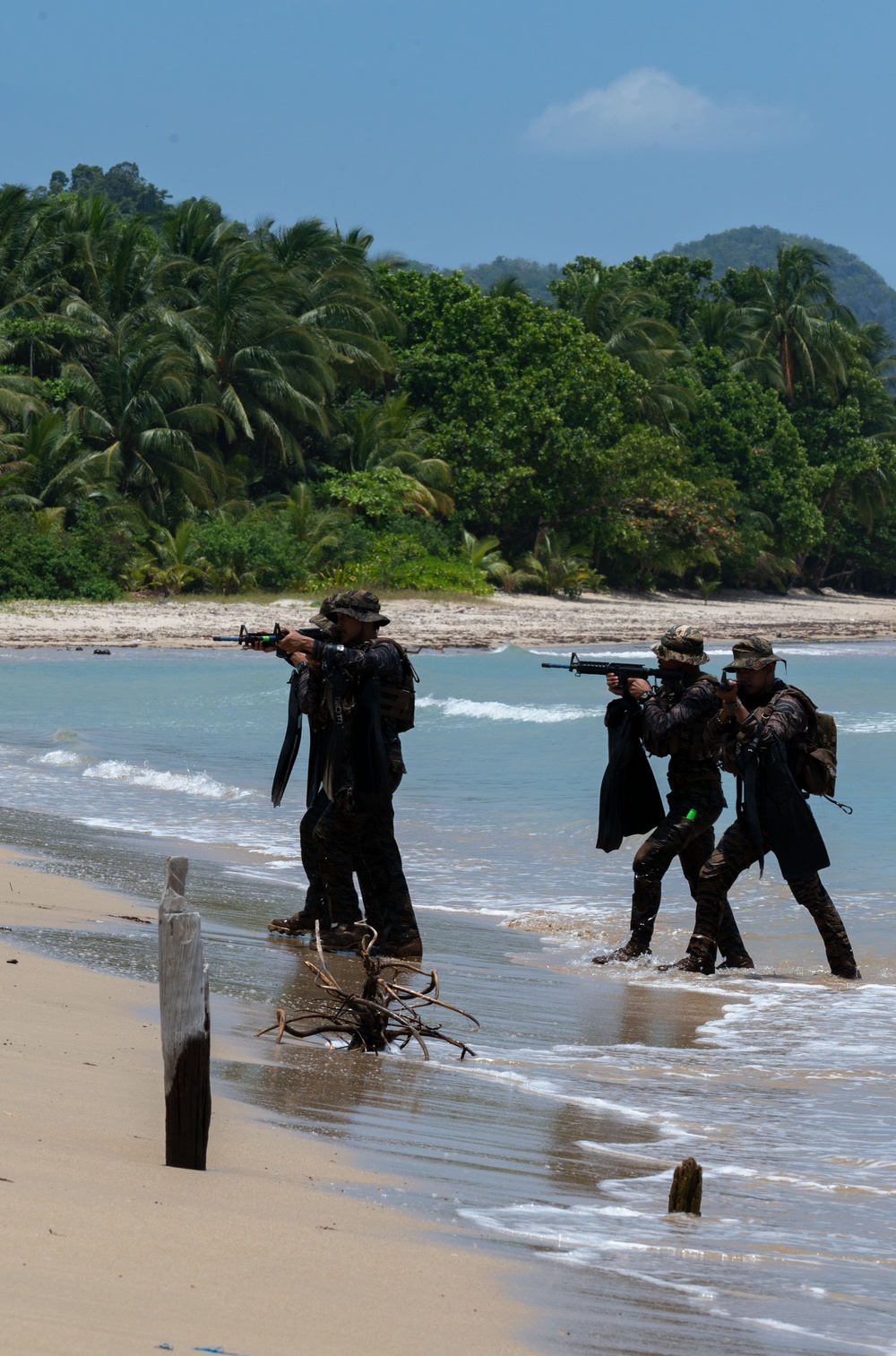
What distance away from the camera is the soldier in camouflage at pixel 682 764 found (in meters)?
7.57

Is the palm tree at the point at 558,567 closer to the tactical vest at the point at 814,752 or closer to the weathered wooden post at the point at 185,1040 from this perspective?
the tactical vest at the point at 814,752

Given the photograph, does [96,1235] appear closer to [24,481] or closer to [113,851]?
[113,851]

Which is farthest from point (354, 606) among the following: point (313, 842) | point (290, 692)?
point (313, 842)

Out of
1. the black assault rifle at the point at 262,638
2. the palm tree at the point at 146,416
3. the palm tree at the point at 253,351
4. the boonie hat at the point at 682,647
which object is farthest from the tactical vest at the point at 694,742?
the palm tree at the point at 253,351

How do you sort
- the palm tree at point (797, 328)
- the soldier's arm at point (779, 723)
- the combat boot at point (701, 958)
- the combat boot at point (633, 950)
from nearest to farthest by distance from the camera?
1. the soldier's arm at point (779, 723)
2. the combat boot at point (701, 958)
3. the combat boot at point (633, 950)
4. the palm tree at point (797, 328)

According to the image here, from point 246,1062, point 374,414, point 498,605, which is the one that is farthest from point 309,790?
point 374,414

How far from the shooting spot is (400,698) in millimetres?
7148

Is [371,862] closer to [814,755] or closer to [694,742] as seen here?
[694,742]

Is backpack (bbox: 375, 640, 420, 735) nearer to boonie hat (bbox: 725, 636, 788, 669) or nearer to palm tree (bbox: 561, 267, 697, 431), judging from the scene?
boonie hat (bbox: 725, 636, 788, 669)

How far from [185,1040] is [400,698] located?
12.0 feet

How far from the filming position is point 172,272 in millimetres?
41406

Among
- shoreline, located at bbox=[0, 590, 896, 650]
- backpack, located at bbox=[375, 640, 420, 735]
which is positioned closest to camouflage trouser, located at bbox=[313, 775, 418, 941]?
backpack, located at bbox=[375, 640, 420, 735]

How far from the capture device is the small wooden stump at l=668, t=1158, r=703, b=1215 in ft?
12.6

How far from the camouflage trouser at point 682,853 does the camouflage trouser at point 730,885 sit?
0.08 metres
